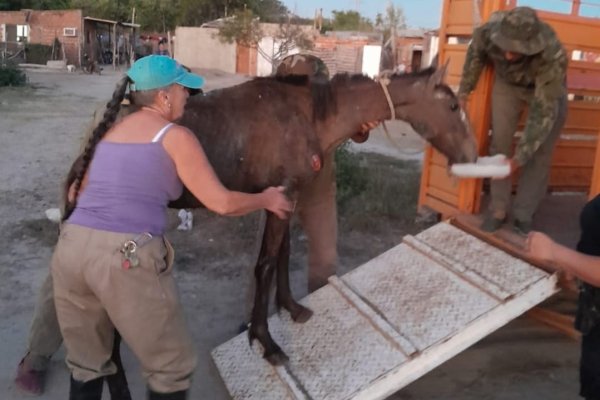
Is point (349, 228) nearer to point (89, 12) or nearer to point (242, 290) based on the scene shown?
point (242, 290)

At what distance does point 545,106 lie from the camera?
404cm

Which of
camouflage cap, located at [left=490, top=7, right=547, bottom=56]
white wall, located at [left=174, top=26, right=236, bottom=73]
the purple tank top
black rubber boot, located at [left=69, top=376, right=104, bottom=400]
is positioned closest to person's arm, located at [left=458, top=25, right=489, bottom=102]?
camouflage cap, located at [left=490, top=7, right=547, bottom=56]

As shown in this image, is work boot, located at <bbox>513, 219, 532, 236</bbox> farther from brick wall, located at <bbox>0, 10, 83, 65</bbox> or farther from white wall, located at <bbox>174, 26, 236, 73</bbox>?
brick wall, located at <bbox>0, 10, 83, 65</bbox>

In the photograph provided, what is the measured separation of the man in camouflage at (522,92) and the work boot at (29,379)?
292 cm

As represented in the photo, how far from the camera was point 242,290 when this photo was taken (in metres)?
5.17

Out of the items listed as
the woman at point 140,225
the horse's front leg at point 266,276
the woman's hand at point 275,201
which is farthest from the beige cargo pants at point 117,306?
the horse's front leg at point 266,276

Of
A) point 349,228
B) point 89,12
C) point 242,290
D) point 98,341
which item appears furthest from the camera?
point 89,12

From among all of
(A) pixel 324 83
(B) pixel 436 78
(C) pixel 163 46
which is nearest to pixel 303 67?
(A) pixel 324 83

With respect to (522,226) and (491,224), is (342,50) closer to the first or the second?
(522,226)

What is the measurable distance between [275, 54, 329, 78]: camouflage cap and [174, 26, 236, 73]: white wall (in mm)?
34833

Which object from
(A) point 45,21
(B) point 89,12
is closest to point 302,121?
(A) point 45,21

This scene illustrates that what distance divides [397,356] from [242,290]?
2186 mm

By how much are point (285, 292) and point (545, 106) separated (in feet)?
6.66

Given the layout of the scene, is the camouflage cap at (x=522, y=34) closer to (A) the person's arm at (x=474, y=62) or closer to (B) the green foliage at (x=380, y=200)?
(A) the person's arm at (x=474, y=62)
